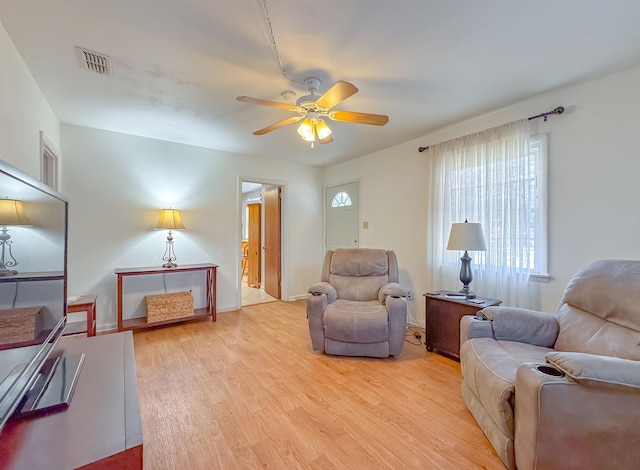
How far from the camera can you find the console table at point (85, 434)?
0.71 metres

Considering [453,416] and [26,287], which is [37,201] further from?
[453,416]

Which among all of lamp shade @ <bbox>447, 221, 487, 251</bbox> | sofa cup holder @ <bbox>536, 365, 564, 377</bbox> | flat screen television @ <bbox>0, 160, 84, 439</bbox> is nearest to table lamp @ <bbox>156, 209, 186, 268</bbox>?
flat screen television @ <bbox>0, 160, 84, 439</bbox>

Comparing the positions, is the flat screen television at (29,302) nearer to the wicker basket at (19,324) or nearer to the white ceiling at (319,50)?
the wicker basket at (19,324)

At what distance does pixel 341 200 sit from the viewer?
4.92m

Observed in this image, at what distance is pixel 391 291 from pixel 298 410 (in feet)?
4.59

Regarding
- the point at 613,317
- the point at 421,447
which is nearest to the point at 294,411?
the point at 421,447

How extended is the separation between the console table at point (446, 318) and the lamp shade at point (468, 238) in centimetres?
48

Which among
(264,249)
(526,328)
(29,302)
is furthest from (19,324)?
(264,249)

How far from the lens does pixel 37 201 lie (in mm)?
1104

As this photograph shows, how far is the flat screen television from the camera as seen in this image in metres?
0.84

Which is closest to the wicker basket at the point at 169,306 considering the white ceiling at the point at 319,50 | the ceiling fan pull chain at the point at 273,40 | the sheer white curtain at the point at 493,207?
the white ceiling at the point at 319,50

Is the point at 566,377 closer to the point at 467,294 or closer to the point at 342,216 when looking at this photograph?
the point at 467,294

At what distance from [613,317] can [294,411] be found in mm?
2052

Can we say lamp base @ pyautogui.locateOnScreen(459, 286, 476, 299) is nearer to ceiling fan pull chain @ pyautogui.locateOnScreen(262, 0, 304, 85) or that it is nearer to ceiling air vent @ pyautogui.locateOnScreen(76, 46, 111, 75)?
ceiling fan pull chain @ pyautogui.locateOnScreen(262, 0, 304, 85)
